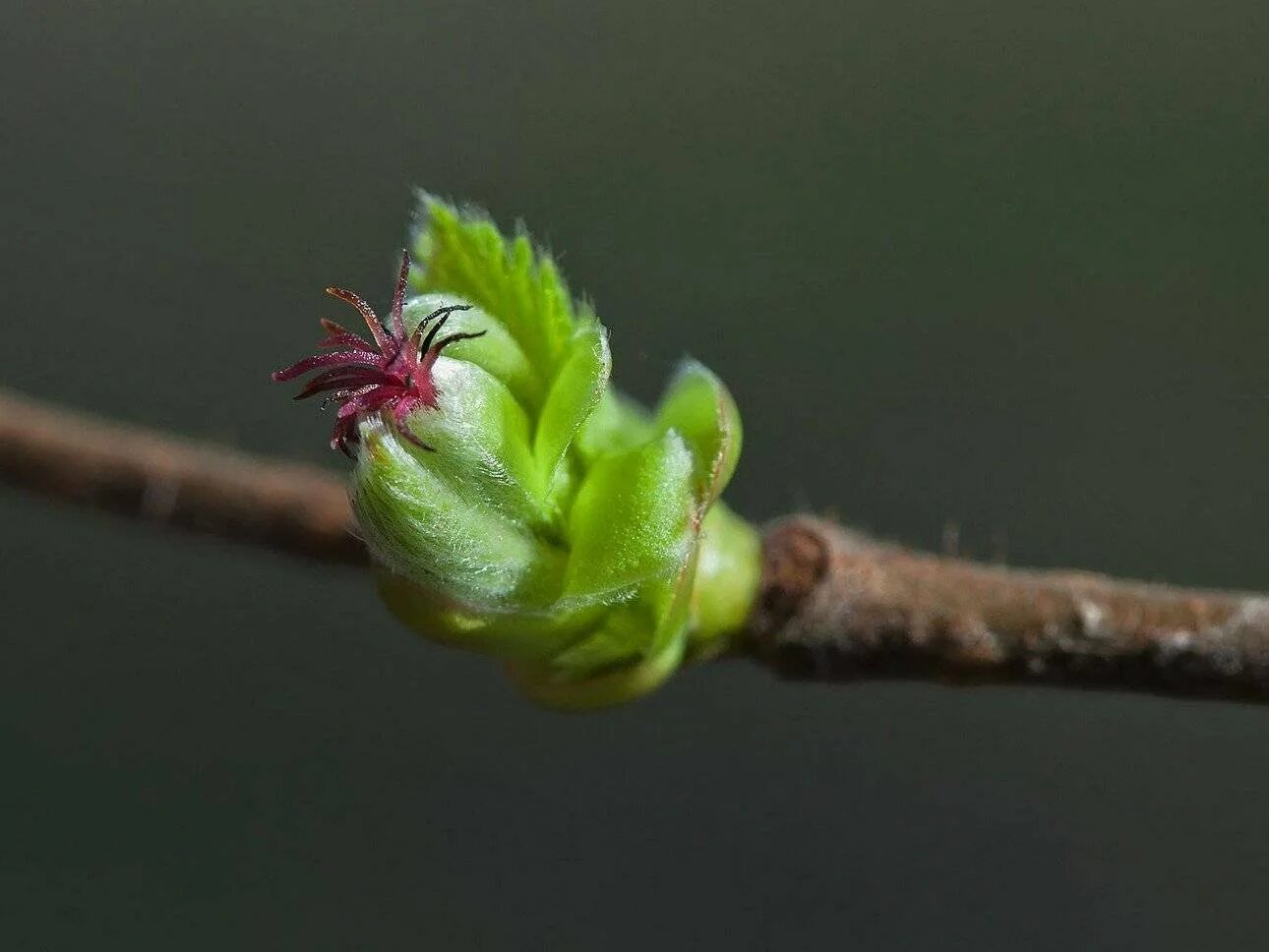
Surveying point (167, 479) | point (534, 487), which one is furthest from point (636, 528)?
→ point (167, 479)

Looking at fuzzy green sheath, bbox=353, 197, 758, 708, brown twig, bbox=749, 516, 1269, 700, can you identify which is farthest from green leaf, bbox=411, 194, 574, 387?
brown twig, bbox=749, 516, 1269, 700

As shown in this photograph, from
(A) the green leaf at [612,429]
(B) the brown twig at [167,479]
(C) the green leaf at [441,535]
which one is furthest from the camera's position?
(B) the brown twig at [167,479]

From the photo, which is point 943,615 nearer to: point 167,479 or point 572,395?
point 572,395

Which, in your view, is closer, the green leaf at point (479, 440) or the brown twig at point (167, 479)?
the green leaf at point (479, 440)

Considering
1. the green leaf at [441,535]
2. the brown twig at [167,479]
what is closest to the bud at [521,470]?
the green leaf at [441,535]

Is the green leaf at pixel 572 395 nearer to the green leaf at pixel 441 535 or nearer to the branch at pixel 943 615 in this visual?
the green leaf at pixel 441 535

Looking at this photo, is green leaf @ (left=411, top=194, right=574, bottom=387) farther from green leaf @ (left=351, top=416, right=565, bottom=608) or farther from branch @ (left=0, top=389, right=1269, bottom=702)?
branch @ (left=0, top=389, right=1269, bottom=702)

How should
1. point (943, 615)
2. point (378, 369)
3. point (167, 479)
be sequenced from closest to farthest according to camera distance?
point (378, 369), point (943, 615), point (167, 479)
